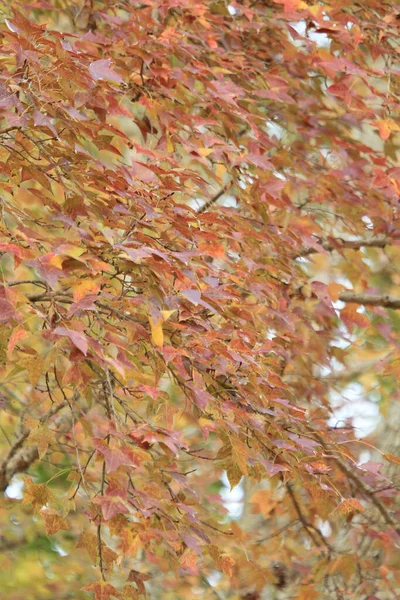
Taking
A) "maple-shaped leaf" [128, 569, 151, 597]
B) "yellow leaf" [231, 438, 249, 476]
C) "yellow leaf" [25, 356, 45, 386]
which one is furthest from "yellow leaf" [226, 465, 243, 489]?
"yellow leaf" [25, 356, 45, 386]

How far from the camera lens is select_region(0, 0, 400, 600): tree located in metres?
1.68

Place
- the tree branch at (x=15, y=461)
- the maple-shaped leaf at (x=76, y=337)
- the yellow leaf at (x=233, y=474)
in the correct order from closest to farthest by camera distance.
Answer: the maple-shaped leaf at (x=76, y=337) < the yellow leaf at (x=233, y=474) < the tree branch at (x=15, y=461)

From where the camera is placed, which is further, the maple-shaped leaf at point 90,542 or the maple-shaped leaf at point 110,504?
the maple-shaped leaf at point 90,542

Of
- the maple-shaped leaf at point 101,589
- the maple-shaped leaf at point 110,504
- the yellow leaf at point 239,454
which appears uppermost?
the maple-shaped leaf at point 110,504

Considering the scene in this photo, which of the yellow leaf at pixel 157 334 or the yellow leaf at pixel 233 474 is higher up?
the yellow leaf at pixel 157 334

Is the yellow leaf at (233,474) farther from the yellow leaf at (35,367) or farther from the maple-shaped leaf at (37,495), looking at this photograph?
the yellow leaf at (35,367)

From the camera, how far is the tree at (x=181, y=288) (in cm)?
168

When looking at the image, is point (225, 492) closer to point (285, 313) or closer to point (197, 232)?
point (285, 313)

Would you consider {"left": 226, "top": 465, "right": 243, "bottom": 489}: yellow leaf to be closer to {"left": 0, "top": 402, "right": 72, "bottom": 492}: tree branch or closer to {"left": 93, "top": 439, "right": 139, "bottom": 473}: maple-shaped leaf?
{"left": 93, "top": 439, "right": 139, "bottom": 473}: maple-shaped leaf

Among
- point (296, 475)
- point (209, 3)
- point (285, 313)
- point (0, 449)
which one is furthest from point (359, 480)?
point (0, 449)

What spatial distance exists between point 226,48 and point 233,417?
160 centimetres

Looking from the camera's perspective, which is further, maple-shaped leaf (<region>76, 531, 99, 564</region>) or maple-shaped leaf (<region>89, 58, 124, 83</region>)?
maple-shaped leaf (<region>76, 531, 99, 564</region>)

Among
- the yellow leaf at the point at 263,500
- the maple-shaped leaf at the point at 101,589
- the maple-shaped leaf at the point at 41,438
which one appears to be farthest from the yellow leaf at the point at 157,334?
the yellow leaf at the point at 263,500

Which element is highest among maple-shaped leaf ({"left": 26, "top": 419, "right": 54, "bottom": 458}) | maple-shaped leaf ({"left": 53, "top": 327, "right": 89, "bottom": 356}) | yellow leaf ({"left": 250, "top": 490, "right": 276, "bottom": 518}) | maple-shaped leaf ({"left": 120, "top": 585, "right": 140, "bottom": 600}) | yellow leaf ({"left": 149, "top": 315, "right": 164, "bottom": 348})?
maple-shaped leaf ({"left": 53, "top": 327, "right": 89, "bottom": 356})
